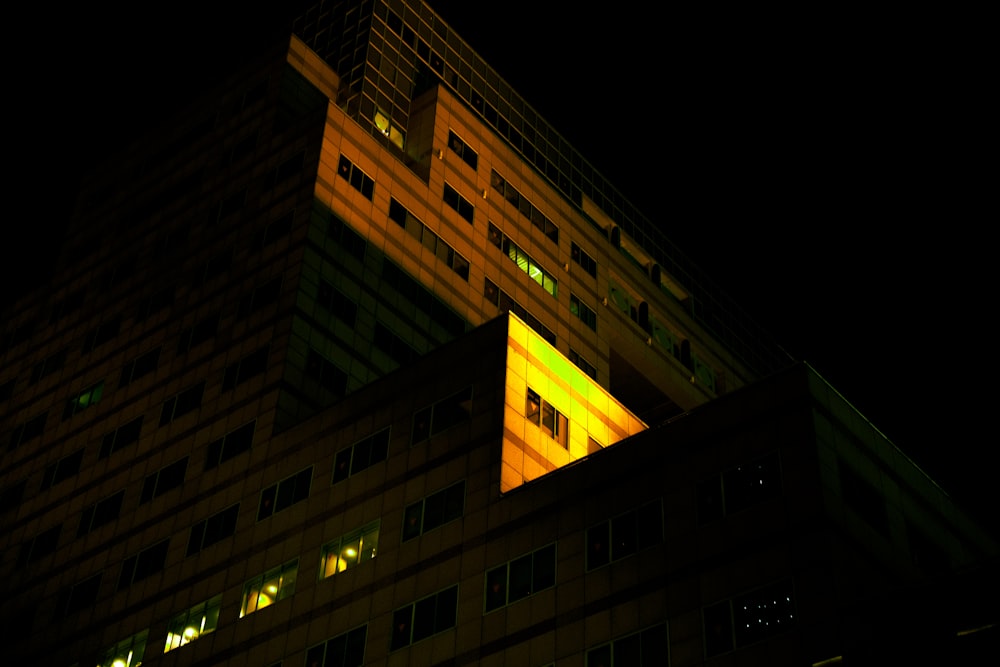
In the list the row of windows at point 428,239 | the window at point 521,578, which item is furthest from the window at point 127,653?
the row of windows at point 428,239

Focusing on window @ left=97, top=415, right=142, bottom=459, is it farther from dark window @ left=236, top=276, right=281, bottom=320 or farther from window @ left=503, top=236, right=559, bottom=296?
window @ left=503, top=236, right=559, bottom=296

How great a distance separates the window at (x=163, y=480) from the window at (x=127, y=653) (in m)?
8.86

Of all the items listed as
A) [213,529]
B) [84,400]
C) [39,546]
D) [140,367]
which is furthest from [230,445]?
[84,400]

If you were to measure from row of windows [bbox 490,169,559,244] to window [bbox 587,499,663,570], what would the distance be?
48.8 m

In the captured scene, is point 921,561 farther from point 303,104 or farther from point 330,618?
point 303,104

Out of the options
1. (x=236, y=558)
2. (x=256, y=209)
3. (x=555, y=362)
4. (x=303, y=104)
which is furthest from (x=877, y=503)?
(x=303, y=104)

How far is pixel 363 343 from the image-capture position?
73.6 meters

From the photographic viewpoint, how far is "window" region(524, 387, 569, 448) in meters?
56.2

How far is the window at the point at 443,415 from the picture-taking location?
56219mm

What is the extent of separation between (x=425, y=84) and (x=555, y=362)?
4064cm

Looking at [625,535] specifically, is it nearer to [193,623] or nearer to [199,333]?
[193,623]

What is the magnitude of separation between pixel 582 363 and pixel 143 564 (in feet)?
116

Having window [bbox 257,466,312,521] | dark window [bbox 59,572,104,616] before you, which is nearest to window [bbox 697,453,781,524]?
window [bbox 257,466,312,521]

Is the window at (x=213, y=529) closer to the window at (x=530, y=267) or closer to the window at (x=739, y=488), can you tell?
the window at (x=739, y=488)
